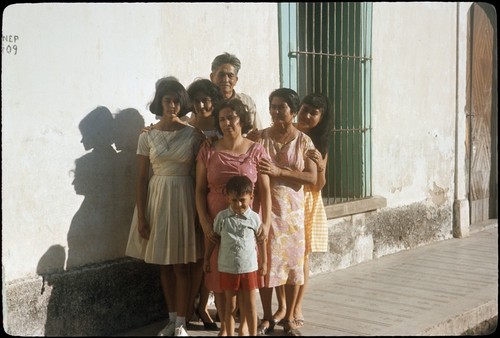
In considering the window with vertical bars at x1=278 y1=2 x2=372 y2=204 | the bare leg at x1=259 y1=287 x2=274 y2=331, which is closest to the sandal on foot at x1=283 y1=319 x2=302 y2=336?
the bare leg at x1=259 y1=287 x2=274 y2=331

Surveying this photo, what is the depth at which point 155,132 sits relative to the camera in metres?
5.02

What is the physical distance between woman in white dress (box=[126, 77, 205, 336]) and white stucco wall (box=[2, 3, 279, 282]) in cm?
40

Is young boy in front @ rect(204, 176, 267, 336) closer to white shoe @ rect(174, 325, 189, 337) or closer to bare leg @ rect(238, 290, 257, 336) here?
bare leg @ rect(238, 290, 257, 336)

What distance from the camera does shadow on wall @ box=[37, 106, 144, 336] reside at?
494 centimetres

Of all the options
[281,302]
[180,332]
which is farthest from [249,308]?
[281,302]

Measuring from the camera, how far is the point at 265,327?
5.22m

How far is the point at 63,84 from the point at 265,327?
6.98ft

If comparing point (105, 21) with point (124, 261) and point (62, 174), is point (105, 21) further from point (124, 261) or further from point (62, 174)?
point (124, 261)

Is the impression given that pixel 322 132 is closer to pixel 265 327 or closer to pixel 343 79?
pixel 265 327

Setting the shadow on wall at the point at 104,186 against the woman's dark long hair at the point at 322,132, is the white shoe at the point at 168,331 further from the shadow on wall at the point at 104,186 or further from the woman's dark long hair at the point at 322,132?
the woman's dark long hair at the point at 322,132

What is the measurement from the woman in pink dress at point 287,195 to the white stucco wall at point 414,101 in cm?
310

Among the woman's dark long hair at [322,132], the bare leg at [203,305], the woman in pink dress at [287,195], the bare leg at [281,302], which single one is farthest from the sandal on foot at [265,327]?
the woman's dark long hair at [322,132]

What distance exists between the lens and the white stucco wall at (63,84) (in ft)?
15.3

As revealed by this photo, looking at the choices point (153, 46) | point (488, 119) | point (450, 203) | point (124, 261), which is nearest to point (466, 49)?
point (488, 119)
